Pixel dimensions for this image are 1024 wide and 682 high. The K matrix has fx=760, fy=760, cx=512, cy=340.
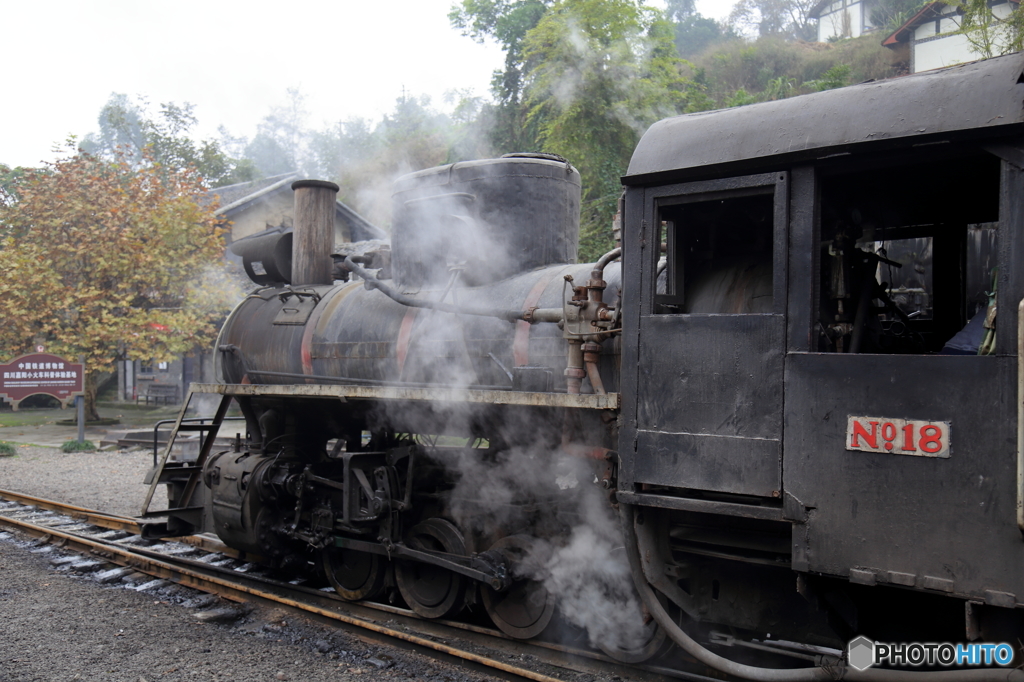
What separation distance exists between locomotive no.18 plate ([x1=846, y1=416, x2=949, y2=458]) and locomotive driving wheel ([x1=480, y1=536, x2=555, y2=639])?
8.07 ft

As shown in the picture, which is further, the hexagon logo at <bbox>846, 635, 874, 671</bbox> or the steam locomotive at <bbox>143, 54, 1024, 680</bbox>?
the hexagon logo at <bbox>846, 635, 874, 671</bbox>

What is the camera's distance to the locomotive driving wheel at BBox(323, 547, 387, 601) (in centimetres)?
588

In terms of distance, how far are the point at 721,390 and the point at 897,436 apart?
747mm

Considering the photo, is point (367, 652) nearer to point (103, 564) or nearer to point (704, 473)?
point (704, 473)

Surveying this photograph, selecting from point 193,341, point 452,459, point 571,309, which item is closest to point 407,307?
point 452,459

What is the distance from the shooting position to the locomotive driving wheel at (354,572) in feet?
19.3

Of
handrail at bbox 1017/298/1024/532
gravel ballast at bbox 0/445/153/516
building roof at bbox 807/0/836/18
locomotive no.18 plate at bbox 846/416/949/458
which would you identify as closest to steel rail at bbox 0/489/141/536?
gravel ballast at bbox 0/445/153/516

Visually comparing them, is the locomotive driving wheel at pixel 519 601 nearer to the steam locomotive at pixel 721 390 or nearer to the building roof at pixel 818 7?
the steam locomotive at pixel 721 390

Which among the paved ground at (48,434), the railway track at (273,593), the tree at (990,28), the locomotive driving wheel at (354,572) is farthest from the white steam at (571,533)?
the paved ground at (48,434)

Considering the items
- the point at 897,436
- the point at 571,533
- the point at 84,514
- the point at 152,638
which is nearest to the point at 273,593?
the point at 152,638

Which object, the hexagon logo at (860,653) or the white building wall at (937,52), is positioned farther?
the white building wall at (937,52)

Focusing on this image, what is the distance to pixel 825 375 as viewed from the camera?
3145 millimetres

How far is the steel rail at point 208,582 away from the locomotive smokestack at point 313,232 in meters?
2.76

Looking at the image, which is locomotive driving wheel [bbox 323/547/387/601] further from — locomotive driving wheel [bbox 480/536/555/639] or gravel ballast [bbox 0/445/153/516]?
gravel ballast [bbox 0/445/153/516]
